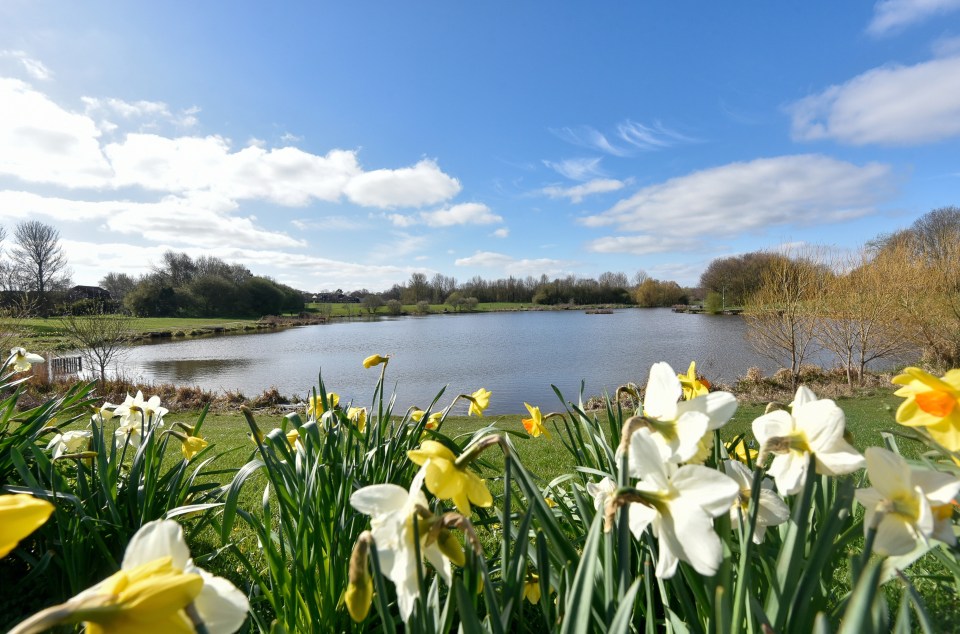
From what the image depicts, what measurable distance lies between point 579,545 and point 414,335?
33.7 meters

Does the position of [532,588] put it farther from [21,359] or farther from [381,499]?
[21,359]

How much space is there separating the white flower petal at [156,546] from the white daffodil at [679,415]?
0.69 m

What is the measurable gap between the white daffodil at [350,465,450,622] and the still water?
8.16m

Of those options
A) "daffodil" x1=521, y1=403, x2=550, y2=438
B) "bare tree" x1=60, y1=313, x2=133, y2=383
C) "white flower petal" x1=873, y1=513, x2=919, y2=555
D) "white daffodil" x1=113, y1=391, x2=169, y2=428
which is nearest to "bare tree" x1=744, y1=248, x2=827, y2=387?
"daffodil" x1=521, y1=403, x2=550, y2=438

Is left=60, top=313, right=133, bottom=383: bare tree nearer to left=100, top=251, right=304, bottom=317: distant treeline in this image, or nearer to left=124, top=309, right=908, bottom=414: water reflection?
left=124, top=309, right=908, bottom=414: water reflection

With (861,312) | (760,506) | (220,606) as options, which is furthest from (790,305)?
(220,606)

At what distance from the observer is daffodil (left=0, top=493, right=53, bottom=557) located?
0.46 meters

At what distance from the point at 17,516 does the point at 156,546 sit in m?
0.14

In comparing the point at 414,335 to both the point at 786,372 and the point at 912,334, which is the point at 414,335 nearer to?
the point at 786,372

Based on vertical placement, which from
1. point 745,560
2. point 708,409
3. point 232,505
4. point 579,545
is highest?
point 708,409

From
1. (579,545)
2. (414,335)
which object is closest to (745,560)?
(579,545)

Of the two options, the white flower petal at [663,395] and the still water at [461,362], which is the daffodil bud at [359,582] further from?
the still water at [461,362]

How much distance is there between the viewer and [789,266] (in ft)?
44.3

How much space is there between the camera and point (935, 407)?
0.78 metres
